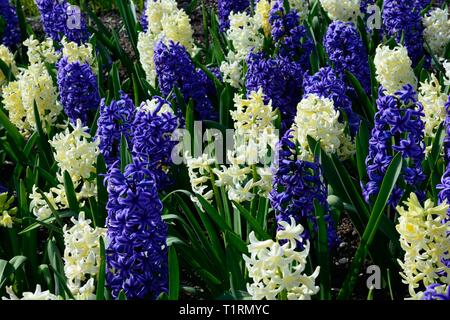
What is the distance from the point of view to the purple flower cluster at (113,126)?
Result: 4.32 meters

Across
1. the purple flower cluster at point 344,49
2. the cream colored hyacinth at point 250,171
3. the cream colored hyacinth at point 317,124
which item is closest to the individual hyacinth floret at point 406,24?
the purple flower cluster at point 344,49

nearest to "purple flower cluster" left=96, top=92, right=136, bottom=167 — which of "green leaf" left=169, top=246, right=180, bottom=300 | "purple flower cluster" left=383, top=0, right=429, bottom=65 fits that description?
"green leaf" left=169, top=246, right=180, bottom=300

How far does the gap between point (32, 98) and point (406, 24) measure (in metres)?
2.61

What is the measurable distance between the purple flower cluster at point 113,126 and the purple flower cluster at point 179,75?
70cm

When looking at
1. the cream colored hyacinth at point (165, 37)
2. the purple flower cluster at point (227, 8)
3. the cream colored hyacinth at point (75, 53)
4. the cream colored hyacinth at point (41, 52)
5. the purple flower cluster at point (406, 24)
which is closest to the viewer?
the cream colored hyacinth at point (75, 53)

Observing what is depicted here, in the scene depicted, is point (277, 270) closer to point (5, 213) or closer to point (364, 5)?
point (5, 213)

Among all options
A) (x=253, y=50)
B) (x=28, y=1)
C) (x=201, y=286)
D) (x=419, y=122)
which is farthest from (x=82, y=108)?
(x=28, y=1)

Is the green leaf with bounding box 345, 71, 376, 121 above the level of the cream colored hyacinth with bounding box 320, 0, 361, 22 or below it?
below

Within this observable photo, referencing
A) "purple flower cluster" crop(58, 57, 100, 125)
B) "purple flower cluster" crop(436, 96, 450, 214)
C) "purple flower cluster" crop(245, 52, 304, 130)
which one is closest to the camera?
"purple flower cluster" crop(436, 96, 450, 214)

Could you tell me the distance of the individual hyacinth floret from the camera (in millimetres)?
5848

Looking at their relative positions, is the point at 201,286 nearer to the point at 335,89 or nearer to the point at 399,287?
the point at 399,287

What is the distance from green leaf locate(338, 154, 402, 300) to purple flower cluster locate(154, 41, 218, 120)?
1.83 m

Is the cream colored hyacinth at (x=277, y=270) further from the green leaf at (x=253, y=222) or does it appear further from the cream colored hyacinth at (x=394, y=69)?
the cream colored hyacinth at (x=394, y=69)

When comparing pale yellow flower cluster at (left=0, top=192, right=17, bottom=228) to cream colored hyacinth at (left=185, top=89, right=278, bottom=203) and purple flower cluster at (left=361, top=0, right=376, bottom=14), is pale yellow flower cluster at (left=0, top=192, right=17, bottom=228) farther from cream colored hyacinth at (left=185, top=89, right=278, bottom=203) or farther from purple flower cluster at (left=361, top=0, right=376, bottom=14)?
purple flower cluster at (left=361, top=0, right=376, bottom=14)
